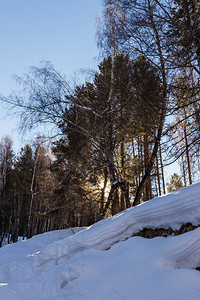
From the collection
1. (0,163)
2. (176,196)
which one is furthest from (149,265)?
(0,163)

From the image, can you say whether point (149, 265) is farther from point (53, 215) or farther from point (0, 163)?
point (0, 163)

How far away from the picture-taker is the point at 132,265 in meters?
2.12

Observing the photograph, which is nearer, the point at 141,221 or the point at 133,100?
the point at 141,221

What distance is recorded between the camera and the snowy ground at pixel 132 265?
1.79 meters

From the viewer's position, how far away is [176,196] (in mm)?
2379

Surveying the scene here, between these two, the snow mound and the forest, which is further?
the forest

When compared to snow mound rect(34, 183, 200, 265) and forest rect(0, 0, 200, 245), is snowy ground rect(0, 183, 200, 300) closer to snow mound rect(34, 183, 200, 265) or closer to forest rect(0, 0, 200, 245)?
snow mound rect(34, 183, 200, 265)

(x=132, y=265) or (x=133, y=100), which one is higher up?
(x=133, y=100)

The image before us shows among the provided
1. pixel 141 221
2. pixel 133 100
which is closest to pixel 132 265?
pixel 141 221

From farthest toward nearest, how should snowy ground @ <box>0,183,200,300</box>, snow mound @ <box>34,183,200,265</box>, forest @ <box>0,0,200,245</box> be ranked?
forest @ <box>0,0,200,245</box>
snow mound @ <box>34,183,200,265</box>
snowy ground @ <box>0,183,200,300</box>

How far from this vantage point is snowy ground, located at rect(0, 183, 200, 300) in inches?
70.3

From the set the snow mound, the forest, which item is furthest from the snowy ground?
the forest

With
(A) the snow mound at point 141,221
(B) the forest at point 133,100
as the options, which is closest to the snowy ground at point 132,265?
(A) the snow mound at point 141,221

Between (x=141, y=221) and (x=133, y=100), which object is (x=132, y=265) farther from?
(x=133, y=100)
